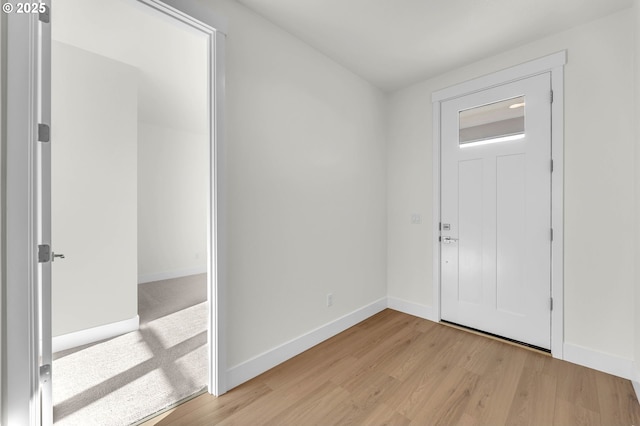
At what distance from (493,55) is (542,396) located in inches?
112

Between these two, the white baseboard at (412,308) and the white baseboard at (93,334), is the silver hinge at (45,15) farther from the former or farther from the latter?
the white baseboard at (412,308)

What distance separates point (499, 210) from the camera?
101 inches

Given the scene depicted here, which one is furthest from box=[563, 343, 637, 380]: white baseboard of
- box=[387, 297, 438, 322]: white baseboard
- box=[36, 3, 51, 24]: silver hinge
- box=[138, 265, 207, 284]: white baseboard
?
box=[138, 265, 207, 284]: white baseboard

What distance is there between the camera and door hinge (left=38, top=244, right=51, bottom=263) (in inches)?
48.3

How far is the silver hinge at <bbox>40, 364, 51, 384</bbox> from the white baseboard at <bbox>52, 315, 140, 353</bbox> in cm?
162

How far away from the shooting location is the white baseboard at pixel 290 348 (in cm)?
193

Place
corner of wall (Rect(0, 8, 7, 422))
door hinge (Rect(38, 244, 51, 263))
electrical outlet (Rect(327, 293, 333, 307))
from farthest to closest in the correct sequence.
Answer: electrical outlet (Rect(327, 293, 333, 307)) < door hinge (Rect(38, 244, 51, 263)) < corner of wall (Rect(0, 8, 7, 422))

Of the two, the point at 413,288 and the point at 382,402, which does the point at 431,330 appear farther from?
the point at 382,402

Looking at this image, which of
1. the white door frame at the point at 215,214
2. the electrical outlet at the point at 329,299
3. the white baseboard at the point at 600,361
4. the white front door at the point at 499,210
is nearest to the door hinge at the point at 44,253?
the white door frame at the point at 215,214

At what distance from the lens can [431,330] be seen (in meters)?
2.78

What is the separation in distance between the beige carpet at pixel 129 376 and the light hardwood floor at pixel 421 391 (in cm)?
23

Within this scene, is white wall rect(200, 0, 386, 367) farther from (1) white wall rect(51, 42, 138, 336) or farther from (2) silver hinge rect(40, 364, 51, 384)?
(1) white wall rect(51, 42, 138, 336)

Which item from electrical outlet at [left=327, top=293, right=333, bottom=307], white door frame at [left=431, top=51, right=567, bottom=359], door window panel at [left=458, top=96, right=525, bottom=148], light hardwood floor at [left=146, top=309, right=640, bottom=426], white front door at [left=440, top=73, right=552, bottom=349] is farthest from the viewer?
electrical outlet at [left=327, top=293, right=333, bottom=307]

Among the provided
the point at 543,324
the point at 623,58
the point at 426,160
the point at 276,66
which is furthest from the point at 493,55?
the point at 543,324
